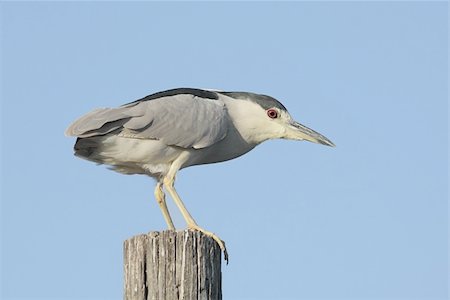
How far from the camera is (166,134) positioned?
7918 millimetres

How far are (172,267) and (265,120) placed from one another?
13.0 feet

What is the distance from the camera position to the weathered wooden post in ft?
16.4

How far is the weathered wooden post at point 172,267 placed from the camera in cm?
500

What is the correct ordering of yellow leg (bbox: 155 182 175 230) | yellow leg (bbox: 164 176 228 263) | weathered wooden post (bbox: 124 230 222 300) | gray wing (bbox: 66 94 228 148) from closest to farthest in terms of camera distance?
weathered wooden post (bbox: 124 230 222 300) < yellow leg (bbox: 164 176 228 263) < gray wing (bbox: 66 94 228 148) < yellow leg (bbox: 155 182 175 230)

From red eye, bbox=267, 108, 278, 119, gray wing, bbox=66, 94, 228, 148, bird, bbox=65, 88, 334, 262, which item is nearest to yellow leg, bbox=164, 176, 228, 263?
bird, bbox=65, 88, 334, 262

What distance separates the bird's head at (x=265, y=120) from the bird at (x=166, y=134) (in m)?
0.01

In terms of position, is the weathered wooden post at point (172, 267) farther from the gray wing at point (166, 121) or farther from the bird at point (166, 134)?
the gray wing at point (166, 121)

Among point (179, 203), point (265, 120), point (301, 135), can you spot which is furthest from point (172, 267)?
point (301, 135)

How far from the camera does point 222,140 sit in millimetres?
8367

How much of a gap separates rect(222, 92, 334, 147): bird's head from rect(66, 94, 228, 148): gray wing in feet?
1.27

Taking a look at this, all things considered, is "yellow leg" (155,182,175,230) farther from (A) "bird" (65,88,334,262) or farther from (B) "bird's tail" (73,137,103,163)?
(B) "bird's tail" (73,137,103,163)

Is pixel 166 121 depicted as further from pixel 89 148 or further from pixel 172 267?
pixel 172 267

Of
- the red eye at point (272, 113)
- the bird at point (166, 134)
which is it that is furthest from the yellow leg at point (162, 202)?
the red eye at point (272, 113)

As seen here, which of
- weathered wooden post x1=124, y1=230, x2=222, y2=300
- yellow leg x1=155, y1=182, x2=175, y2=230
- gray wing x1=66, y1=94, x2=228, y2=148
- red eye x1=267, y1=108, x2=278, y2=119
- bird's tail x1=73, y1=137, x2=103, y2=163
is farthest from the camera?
red eye x1=267, y1=108, x2=278, y2=119
